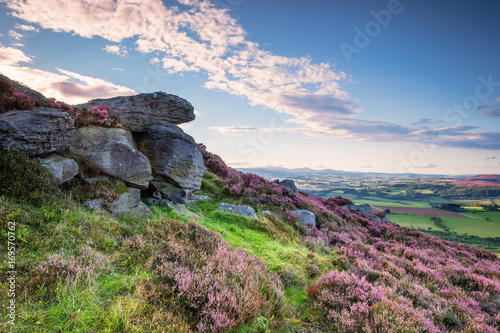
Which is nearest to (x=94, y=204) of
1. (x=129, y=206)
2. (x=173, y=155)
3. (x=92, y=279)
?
(x=129, y=206)

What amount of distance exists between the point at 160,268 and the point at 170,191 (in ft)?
28.4

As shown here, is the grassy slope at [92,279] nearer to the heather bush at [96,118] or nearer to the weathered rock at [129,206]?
the weathered rock at [129,206]

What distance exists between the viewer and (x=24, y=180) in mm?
6879

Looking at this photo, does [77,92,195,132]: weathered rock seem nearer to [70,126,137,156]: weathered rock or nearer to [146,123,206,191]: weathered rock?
[146,123,206,191]: weathered rock

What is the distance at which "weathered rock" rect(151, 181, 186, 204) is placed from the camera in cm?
1266

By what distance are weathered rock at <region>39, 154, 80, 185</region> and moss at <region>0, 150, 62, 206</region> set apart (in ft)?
1.92

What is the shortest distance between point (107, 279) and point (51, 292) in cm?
94

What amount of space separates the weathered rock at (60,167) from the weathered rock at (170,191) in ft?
13.3

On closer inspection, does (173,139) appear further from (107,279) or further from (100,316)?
(100,316)

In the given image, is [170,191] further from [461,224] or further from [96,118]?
[461,224]

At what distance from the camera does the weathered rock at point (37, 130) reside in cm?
731

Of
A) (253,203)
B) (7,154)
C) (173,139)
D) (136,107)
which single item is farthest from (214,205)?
(7,154)

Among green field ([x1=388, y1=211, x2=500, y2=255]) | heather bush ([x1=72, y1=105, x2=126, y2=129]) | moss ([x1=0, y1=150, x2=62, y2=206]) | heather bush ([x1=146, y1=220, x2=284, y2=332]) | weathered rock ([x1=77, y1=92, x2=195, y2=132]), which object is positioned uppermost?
weathered rock ([x1=77, y1=92, x2=195, y2=132])

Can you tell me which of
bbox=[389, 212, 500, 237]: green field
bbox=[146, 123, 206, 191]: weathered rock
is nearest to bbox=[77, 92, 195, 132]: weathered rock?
bbox=[146, 123, 206, 191]: weathered rock
